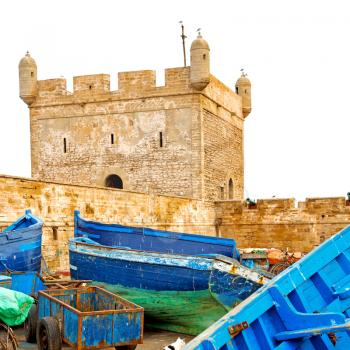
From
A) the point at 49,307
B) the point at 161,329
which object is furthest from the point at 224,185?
the point at 49,307

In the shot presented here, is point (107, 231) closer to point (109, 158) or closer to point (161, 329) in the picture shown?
point (161, 329)

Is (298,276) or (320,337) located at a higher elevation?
(298,276)

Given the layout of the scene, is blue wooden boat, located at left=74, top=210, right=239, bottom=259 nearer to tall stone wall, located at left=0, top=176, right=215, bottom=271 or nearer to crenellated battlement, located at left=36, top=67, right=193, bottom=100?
tall stone wall, located at left=0, top=176, right=215, bottom=271

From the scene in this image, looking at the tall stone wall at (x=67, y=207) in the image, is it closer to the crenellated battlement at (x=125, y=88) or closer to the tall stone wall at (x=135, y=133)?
the tall stone wall at (x=135, y=133)

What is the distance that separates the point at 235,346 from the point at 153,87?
21612 mm

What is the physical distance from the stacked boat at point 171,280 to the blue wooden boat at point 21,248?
50.6 inches

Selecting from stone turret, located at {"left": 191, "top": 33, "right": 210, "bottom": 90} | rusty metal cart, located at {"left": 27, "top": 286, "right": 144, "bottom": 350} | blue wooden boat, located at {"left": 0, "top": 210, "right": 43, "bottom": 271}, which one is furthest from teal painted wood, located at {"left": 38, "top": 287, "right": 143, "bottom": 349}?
stone turret, located at {"left": 191, "top": 33, "right": 210, "bottom": 90}

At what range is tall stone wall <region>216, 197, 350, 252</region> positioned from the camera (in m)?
23.9

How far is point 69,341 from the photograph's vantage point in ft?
22.8

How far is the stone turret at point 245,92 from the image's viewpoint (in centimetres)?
3114

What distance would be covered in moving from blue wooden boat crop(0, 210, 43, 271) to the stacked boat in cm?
129

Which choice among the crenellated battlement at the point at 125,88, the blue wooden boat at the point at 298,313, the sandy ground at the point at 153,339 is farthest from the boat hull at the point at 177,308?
the crenellated battlement at the point at 125,88

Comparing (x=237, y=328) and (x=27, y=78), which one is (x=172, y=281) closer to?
(x=237, y=328)

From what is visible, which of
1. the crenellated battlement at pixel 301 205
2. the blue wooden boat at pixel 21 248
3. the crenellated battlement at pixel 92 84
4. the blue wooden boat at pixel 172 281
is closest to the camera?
the blue wooden boat at pixel 172 281
